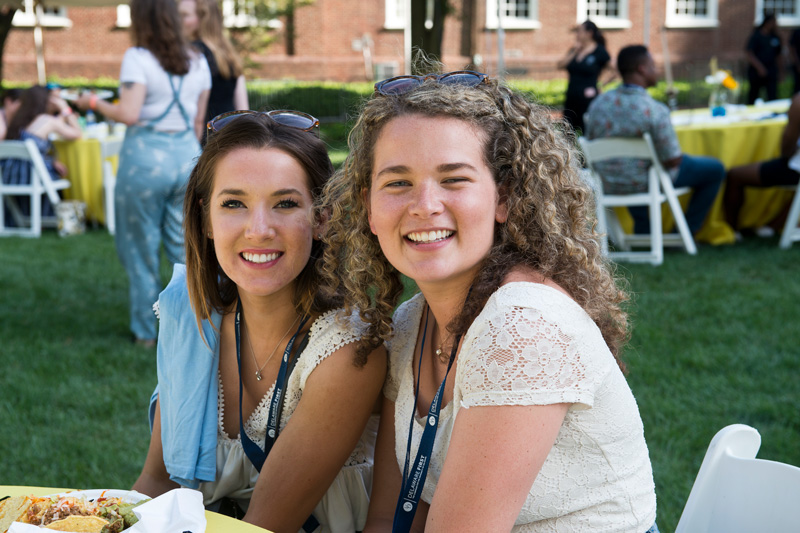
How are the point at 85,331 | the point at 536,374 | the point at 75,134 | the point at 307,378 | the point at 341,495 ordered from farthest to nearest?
the point at 75,134 < the point at 85,331 < the point at 341,495 < the point at 307,378 < the point at 536,374

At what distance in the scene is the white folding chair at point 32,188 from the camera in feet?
26.8

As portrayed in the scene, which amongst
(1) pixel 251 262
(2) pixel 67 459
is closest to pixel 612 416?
(1) pixel 251 262

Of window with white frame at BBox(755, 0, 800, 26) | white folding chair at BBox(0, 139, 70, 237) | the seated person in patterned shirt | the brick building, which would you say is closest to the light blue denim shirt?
the seated person in patterned shirt

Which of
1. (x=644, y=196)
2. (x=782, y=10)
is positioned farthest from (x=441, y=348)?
(x=782, y=10)

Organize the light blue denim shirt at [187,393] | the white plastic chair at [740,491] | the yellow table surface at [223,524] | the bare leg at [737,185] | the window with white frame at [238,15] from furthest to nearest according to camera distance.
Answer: the window with white frame at [238,15], the bare leg at [737,185], the light blue denim shirt at [187,393], the white plastic chair at [740,491], the yellow table surface at [223,524]

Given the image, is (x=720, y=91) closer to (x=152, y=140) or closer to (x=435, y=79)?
(x=152, y=140)

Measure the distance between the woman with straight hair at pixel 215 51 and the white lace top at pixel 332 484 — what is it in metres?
3.82

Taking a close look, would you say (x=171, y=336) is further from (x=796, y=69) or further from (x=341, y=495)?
(x=796, y=69)

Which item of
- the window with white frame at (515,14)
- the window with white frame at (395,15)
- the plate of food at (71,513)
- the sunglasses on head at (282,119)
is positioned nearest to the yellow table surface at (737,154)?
the sunglasses on head at (282,119)

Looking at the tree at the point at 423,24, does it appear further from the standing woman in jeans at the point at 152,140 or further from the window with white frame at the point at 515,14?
the window with white frame at the point at 515,14

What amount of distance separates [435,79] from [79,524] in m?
1.10

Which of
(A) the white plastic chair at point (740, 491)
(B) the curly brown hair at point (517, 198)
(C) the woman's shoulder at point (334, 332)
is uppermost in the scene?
(B) the curly brown hair at point (517, 198)

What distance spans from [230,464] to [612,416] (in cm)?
98

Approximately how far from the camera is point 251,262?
1917 mm
